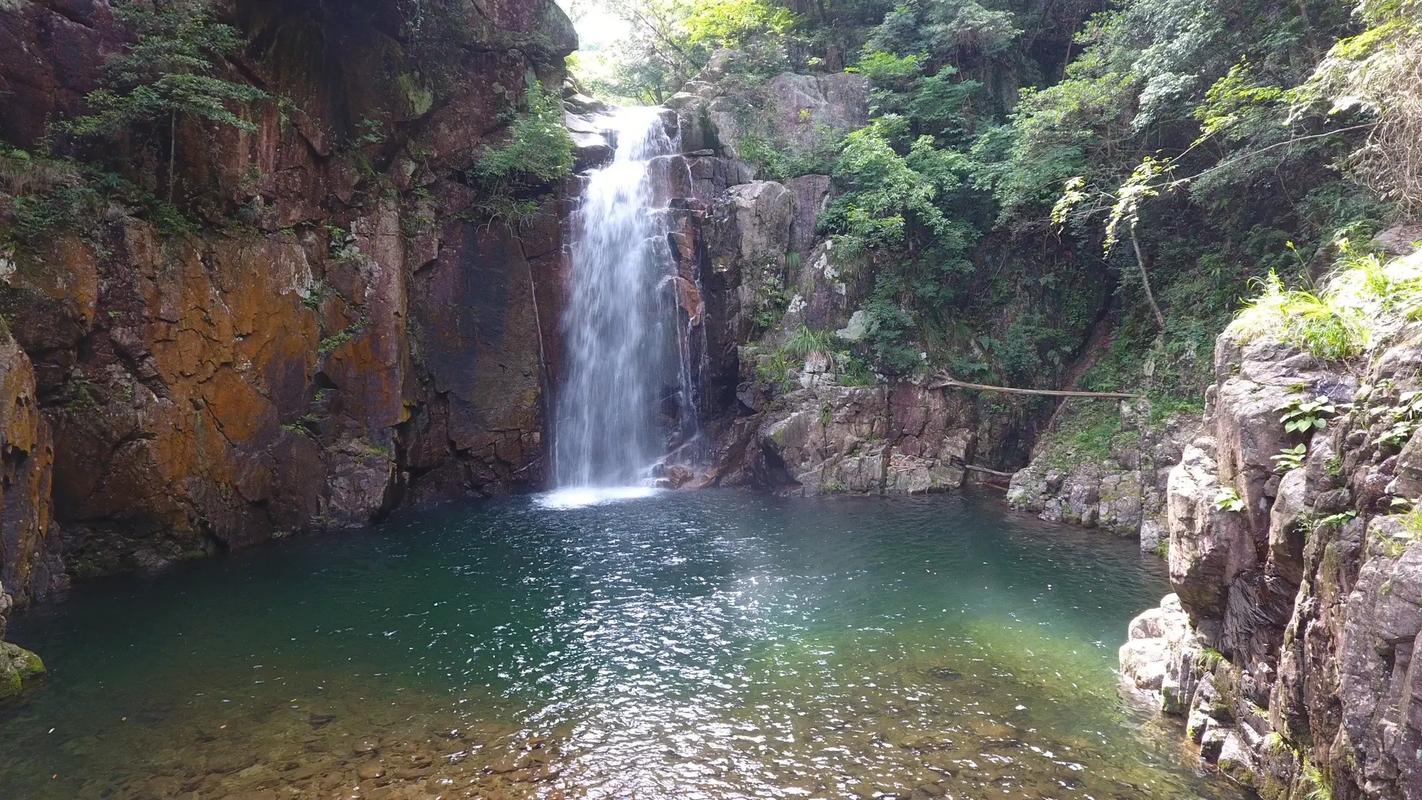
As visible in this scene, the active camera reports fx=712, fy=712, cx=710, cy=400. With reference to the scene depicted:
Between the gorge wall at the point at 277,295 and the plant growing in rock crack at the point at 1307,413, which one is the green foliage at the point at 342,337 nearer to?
the gorge wall at the point at 277,295

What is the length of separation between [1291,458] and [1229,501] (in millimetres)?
Answer: 603

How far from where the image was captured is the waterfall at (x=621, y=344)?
1873 centimetres

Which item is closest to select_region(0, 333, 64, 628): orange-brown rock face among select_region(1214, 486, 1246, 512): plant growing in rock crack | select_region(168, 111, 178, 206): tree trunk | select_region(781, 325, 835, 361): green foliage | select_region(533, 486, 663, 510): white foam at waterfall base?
select_region(168, 111, 178, 206): tree trunk

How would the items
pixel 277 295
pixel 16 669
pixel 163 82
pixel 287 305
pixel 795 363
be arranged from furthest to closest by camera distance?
pixel 795 363
pixel 287 305
pixel 277 295
pixel 163 82
pixel 16 669

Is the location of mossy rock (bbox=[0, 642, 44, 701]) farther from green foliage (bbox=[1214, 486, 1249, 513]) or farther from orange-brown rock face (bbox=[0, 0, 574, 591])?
green foliage (bbox=[1214, 486, 1249, 513])

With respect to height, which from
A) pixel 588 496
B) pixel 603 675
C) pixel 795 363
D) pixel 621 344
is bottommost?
pixel 603 675

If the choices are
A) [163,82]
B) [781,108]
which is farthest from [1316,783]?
[781,108]

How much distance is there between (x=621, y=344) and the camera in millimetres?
19141

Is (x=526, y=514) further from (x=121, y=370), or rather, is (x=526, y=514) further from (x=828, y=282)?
(x=828, y=282)

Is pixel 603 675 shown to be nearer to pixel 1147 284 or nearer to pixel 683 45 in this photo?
pixel 1147 284

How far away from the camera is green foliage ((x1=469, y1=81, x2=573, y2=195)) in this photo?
17.3 m

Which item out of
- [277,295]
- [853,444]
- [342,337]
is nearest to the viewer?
[277,295]

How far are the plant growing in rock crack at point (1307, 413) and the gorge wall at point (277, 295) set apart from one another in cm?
1310

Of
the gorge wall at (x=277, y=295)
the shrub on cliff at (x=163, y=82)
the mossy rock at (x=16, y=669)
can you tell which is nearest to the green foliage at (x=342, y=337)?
the gorge wall at (x=277, y=295)
